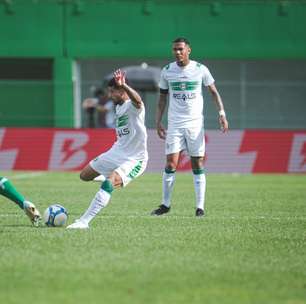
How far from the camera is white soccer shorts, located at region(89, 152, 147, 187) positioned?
1070cm

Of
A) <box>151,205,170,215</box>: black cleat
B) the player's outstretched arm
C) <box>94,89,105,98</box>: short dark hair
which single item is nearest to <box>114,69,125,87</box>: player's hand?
the player's outstretched arm

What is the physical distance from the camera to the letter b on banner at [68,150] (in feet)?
76.0

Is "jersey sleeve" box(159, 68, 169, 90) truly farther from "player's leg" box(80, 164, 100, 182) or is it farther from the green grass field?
"player's leg" box(80, 164, 100, 182)

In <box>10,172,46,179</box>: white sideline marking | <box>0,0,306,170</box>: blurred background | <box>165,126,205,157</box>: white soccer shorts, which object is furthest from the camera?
<box>0,0,306,170</box>: blurred background

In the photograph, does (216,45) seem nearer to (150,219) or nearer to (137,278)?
(150,219)

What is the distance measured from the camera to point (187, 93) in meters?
12.6

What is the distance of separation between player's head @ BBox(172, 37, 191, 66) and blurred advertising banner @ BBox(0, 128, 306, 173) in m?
10.6

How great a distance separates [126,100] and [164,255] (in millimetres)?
2968

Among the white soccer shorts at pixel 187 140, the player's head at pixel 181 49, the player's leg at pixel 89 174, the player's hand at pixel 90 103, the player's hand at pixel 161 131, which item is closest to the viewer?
the player's leg at pixel 89 174

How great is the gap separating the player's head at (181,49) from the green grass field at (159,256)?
6.65 ft

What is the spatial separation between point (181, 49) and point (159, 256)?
4501 mm

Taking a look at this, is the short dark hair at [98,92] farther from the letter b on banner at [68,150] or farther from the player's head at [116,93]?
the player's head at [116,93]

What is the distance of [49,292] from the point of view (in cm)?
690

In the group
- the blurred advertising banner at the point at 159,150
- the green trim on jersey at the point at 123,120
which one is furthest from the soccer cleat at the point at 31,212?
the blurred advertising banner at the point at 159,150
